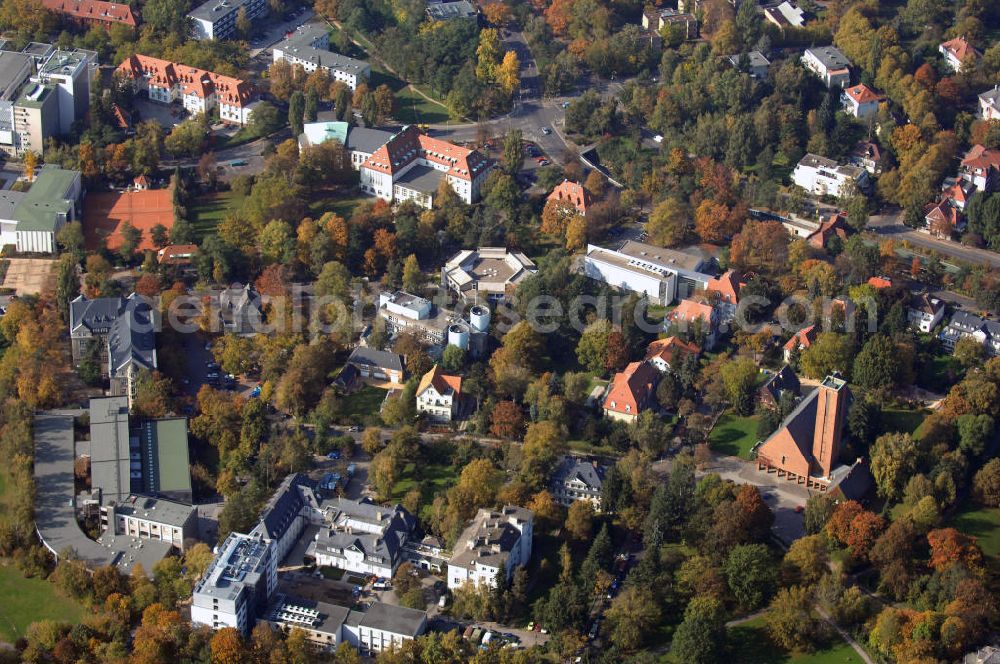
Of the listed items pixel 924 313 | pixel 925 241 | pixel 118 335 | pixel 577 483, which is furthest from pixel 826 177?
pixel 118 335

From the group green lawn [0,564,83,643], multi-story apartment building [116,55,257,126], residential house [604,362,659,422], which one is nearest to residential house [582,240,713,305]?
residential house [604,362,659,422]

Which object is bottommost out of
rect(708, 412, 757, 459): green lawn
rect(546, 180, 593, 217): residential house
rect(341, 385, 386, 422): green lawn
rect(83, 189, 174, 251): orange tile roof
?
rect(341, 385, 386, 422): green lawn

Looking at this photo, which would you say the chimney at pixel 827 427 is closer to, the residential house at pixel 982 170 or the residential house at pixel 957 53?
the residential house at pixel 982 170

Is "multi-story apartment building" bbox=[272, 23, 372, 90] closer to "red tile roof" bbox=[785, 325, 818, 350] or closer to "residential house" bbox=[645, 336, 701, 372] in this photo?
"residential house" bbox=[645, 336, 701, 372]

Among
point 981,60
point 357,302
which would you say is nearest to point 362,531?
point 357,302

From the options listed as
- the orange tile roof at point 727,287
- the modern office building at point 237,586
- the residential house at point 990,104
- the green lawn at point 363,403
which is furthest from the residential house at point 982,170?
the modern office building at point 237,586

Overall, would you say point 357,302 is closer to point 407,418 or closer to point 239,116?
point 407,418
